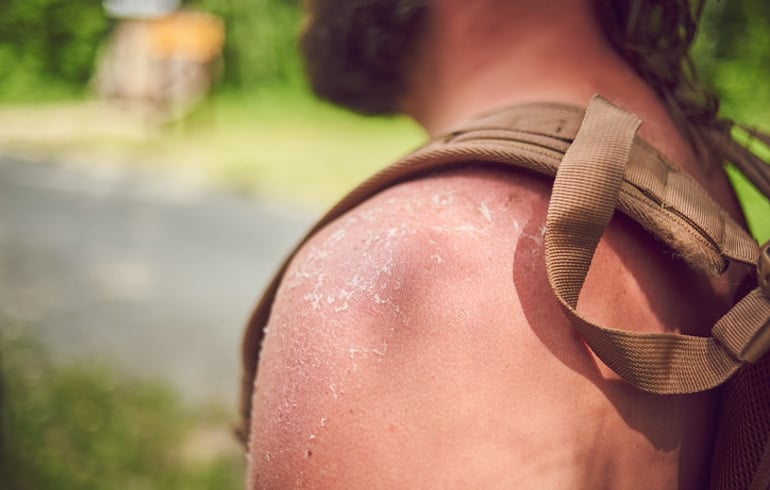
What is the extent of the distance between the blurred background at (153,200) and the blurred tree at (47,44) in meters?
0.03

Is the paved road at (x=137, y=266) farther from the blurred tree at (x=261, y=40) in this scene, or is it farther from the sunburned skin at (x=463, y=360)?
the blurred tree at (x=261, y=40)

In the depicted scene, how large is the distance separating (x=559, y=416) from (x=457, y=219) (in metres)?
0.27

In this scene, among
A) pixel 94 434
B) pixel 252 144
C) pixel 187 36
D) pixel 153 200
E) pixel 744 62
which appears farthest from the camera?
pixel 187 36

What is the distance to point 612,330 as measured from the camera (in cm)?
87

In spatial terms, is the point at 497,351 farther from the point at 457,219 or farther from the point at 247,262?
the point at 247,262

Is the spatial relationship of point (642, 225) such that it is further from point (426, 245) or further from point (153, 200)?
point (153, 200)

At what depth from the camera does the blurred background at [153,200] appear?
14.0 ft

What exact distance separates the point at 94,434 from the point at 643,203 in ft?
12.9

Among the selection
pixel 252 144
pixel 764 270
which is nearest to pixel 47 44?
pixel 252 144

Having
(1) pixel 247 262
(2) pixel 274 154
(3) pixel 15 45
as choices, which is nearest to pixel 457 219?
(1) pixel 247 262

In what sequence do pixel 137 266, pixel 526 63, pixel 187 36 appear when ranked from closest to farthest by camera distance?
pixel 526 63 < pixel 137 266 < pixel 187 36

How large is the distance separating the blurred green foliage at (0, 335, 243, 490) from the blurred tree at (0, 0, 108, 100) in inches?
376

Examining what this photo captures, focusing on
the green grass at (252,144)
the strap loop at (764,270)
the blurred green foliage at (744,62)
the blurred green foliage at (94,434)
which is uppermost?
the strap loop at (764,270)

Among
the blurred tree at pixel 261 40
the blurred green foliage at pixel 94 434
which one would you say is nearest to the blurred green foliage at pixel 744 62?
the blurred green foliage at pixel 94 434
